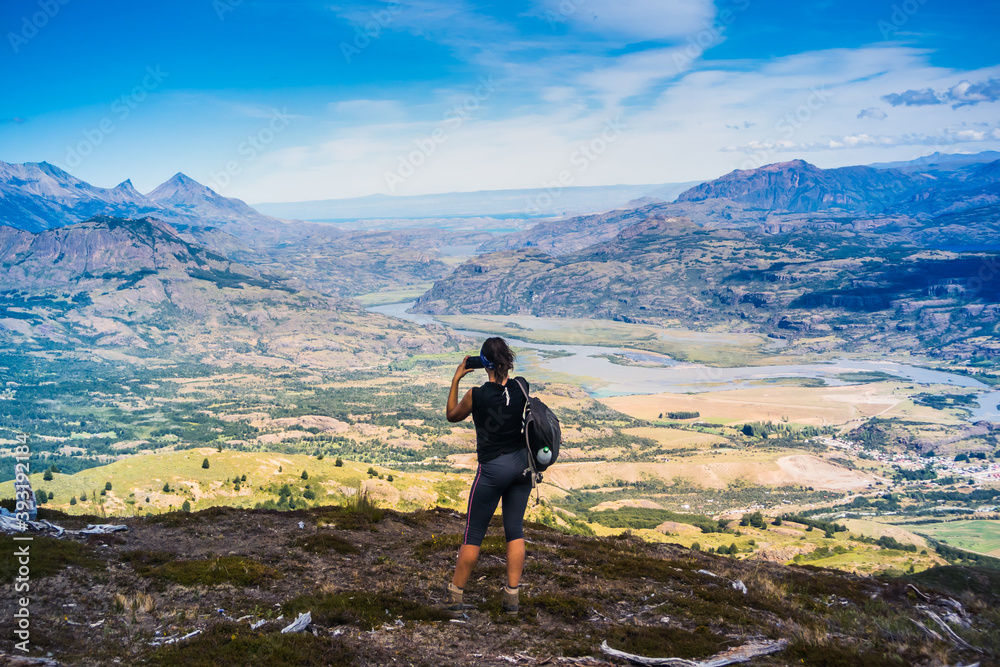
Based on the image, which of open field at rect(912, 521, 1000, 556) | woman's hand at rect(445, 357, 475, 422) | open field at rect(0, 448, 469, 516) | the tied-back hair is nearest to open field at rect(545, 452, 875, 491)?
open field at rect(912, 521, 1000, 556)

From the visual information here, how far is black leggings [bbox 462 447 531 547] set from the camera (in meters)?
7.90

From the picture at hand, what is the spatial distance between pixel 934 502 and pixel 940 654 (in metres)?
122

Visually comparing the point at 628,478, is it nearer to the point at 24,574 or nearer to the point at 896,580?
the point at 896,580

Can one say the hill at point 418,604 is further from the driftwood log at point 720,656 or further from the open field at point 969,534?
the open field at point 969,534

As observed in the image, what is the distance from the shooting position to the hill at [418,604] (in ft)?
22.8

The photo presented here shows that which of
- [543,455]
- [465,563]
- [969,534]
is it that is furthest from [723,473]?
[543,455]

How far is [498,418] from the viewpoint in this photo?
25.8ft

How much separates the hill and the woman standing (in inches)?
30.9

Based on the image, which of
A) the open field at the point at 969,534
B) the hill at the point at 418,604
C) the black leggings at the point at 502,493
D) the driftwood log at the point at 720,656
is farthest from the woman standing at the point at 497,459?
the open field at the point at 969,534

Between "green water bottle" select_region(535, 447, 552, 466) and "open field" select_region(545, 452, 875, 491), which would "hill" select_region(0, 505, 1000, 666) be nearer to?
"green water bottle" select_region(535, 447, 552, 466)

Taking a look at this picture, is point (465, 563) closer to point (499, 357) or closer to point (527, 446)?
point (527, 446)

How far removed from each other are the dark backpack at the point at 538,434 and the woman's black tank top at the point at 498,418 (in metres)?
0.09

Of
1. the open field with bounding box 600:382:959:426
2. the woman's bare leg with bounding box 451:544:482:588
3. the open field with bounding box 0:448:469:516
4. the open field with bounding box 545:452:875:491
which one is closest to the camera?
the woman's bare leg with bounding box 451:544:482:588

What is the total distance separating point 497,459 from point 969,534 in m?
101
